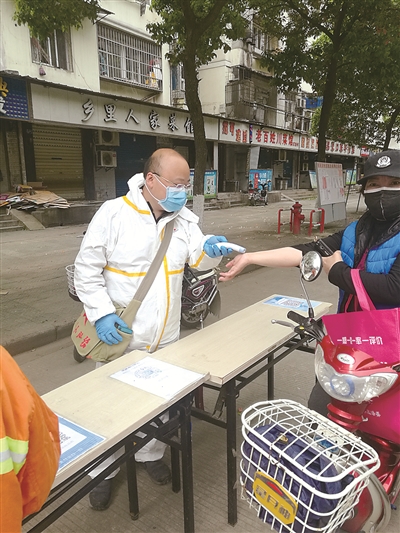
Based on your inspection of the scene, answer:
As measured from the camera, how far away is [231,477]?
2.00 metres

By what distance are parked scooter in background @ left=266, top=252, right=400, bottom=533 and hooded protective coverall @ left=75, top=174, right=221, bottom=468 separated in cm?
75

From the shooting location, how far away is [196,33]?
20.9 feet

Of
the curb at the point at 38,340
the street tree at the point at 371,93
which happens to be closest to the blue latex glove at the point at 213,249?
the curb at the point at 38,340

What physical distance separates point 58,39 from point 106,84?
2132 mm

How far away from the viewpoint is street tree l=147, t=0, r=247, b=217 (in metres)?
6.39

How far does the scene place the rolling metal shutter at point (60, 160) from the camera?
13008mm

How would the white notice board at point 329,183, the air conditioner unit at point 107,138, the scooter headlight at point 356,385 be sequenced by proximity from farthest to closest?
1. the air conditioner unit at point 107,138
2. the white notice board at point 329,183
3. the scooter headlight at point 356,385

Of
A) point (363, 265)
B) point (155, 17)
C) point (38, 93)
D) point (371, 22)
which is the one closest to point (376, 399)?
point (363, 265)

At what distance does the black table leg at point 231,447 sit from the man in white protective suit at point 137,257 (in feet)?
1.81

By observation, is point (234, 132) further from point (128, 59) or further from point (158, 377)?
point (158, 377)

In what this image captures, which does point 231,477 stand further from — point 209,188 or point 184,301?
point 209,188

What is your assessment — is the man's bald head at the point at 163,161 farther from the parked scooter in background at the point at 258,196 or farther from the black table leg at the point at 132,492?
the parked scooter in background at the point at 258,196

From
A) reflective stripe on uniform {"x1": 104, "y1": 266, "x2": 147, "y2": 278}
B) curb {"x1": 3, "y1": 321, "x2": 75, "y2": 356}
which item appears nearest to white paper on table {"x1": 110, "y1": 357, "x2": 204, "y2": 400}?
reflective stripe on uniform {"x1": 104, "y1": 266, "x2": 147, "y2": 278}

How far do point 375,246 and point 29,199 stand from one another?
11.2 meters
